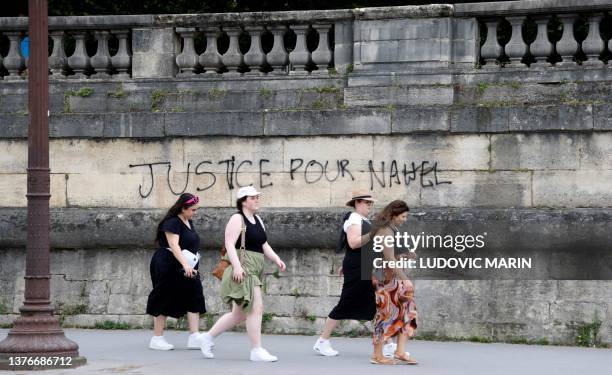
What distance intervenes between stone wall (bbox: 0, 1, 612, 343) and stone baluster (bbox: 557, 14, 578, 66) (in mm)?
123

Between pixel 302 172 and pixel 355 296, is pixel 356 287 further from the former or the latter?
pixel 302 172

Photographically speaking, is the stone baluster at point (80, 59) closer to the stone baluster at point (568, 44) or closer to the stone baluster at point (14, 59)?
the stone baluster at point (14, 59)

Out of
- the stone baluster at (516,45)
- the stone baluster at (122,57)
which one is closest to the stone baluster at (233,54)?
the stone baluster at (122,57)

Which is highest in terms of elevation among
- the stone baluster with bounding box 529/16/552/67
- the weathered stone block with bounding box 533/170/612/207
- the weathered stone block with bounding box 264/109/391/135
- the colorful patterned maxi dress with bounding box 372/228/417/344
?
the stone baluster with bounding box 529/16/552/67

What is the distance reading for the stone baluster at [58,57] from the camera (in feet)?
49.1

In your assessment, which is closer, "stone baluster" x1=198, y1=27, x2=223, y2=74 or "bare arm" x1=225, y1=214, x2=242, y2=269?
"bare arm" x1=225, y1=214, x2=242, y2=269

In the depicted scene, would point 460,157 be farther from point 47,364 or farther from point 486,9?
point 47,364

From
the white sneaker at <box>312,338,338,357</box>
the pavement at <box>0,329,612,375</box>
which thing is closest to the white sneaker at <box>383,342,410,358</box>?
the pavement at <box>0,329,612,375</box>

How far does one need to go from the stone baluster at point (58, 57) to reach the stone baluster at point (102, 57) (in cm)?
37

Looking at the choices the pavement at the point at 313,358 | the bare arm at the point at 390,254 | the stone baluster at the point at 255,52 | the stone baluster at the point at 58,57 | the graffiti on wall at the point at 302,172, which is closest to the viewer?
the pavement at the point at 313,358

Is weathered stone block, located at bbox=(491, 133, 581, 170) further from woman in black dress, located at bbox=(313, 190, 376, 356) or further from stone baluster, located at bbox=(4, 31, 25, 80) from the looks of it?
stone baluster, located at bbox=(4, 31, 25, 80)

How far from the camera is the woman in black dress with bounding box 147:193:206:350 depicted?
41.7ft

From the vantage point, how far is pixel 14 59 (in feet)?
49.5

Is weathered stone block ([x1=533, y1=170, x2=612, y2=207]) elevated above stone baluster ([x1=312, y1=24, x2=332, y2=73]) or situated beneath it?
situated beneath
